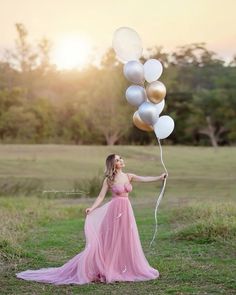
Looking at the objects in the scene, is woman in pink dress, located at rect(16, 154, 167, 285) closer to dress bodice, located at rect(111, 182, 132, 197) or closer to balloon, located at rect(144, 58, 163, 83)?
dress bodice, located at rect(111, 182, 132, 197)

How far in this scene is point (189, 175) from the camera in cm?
2600

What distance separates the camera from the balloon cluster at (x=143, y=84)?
772cm

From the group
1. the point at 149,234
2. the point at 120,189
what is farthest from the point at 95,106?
the point at 120,189

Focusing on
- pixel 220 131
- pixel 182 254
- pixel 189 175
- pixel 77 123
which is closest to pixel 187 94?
pixel 220 131

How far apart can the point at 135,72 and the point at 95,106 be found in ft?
110

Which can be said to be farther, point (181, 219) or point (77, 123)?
point (77, 123)

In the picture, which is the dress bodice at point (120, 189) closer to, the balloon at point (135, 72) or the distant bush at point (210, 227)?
the balloon at point (135, 72)

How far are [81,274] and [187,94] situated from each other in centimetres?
3861

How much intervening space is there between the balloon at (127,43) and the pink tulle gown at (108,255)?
63.0 inches

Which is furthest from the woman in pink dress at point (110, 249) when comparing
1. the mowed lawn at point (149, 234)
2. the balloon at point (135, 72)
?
the balloon at point (135, 72)

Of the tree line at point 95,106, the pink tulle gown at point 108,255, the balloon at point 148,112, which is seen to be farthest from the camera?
the tree line at point 95,106

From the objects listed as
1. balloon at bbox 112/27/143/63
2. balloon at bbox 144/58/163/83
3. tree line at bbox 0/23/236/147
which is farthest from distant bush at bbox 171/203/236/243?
tree line at bbox 0/23/236/147

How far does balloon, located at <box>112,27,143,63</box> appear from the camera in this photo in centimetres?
788

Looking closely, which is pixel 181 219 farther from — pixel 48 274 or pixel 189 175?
pixel 189 175
